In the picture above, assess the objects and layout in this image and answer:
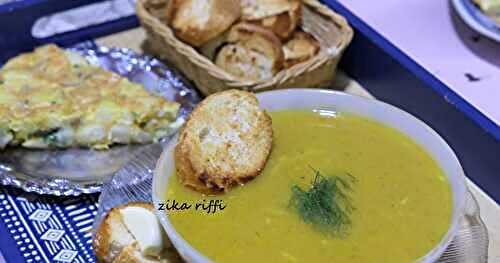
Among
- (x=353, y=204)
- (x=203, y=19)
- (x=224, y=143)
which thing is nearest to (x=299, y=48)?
(x=203, y=19)

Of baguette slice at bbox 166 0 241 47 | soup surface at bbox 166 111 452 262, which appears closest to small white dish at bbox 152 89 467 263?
soup surface at bbox 166 111 452 262

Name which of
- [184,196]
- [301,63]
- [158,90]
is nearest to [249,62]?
[301,63]

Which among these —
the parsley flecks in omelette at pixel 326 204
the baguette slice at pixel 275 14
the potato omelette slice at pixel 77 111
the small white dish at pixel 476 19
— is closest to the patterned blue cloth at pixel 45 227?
the potato omelette slice at pixel 77 111

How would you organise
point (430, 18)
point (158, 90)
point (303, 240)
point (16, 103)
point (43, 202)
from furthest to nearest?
point (430, 18) → point (158, 90) → point (16, 103) → point (43, 202) → point (303, 240)

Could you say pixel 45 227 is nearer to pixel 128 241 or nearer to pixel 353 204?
pixel 128 241

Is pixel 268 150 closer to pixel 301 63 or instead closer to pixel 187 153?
pixel 187 153

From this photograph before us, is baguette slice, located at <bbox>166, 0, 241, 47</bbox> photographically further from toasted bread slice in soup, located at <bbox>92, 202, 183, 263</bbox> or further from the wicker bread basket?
toasted bread slice in soup, located at <bbox>92, 202, 183, 263</bbox>
